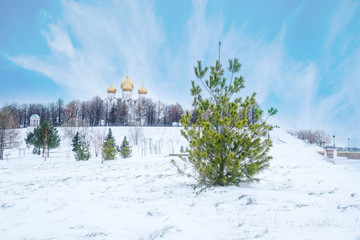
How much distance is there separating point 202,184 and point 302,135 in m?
112

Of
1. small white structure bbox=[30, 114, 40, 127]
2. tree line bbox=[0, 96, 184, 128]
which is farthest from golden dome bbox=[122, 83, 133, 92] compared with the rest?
small white structure bbox=[30, 114, 40, 127]

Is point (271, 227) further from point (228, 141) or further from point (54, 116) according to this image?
point (54, 116)

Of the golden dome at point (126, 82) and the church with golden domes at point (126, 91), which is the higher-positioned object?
the golden dome at point (126, 82)

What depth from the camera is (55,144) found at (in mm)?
35531

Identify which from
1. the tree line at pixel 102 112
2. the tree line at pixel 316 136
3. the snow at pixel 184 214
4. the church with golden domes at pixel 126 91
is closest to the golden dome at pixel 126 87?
the church with golden domes at pixel 126 91

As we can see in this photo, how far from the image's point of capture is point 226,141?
6.63 metres

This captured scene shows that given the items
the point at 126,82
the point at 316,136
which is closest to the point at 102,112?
the point at 126,82

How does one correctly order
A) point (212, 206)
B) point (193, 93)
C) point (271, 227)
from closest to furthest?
1. point (271, 227)
2. point (212, 206)
3. point (193, 93)

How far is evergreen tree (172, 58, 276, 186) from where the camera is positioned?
6.64m

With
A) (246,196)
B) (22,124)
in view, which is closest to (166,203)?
(246,196)

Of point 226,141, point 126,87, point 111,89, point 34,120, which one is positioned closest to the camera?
point 226,141

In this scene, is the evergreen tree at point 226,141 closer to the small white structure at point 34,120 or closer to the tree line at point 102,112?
the tree line at point 102,112

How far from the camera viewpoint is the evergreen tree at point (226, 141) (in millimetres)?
6637

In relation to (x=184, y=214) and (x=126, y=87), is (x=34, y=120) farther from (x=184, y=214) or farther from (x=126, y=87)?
(x=184, y=214)
